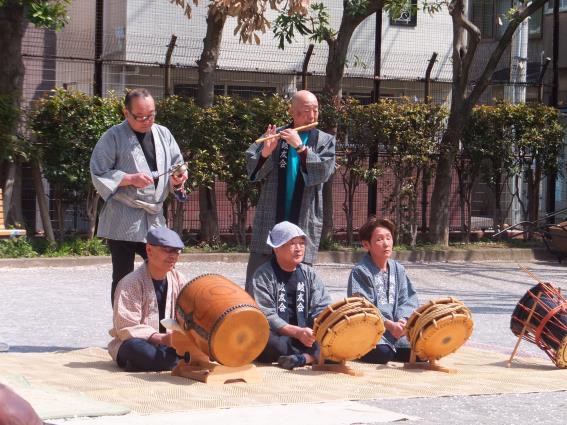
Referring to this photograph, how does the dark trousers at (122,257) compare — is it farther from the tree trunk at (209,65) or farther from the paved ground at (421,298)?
the tree trunk at (209,65)

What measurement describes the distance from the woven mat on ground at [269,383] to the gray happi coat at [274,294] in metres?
0.35

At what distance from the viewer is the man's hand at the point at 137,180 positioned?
7.32 metres

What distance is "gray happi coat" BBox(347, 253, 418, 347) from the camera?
24.6 feet

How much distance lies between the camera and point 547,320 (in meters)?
7.20

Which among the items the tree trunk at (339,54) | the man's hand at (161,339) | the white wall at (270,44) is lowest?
the man's hand at (161,339)

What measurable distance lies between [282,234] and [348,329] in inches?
32.9

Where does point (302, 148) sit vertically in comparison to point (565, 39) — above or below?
below

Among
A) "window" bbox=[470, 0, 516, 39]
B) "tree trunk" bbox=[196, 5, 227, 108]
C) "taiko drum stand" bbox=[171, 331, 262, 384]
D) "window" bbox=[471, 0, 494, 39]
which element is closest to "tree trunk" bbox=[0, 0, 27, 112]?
"tree trunk" bbox=[196, 5, 227, 108]

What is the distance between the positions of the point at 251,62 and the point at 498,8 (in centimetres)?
800

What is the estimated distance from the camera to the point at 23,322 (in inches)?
361

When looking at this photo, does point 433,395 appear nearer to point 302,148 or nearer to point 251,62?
point 302,148

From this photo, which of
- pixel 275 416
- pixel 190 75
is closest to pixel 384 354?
pixel 275 416

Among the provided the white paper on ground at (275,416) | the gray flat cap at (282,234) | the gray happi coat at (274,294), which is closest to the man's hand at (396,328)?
the gray happi coat at (274,294)

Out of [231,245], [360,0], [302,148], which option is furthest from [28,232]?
[302,148]
